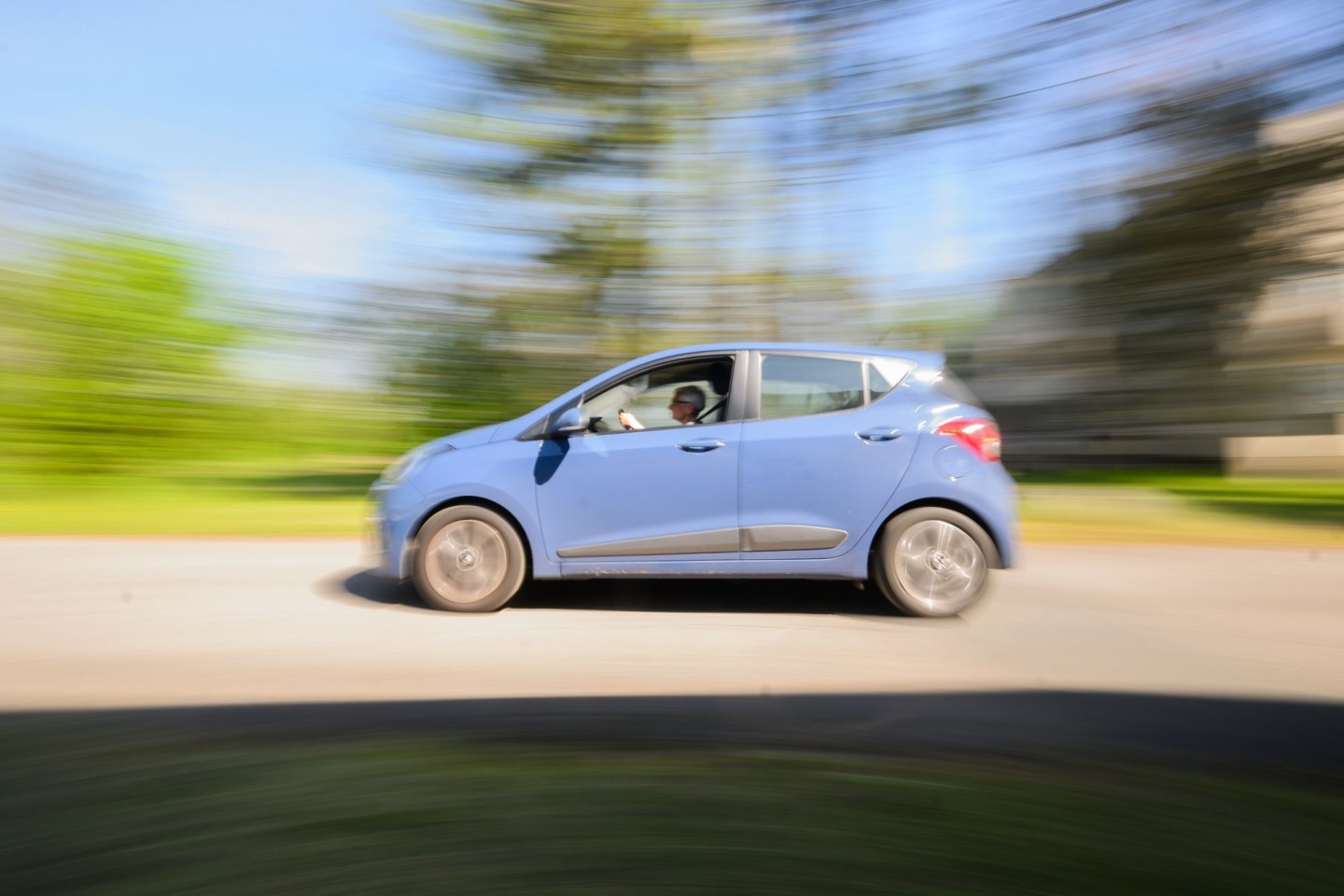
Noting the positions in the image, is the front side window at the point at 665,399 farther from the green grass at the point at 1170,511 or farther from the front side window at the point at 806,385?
the green grass at the point at 1170,511

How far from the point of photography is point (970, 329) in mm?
16797

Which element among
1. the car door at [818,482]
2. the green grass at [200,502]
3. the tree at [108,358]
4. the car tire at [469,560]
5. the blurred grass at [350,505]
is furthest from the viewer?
the tree at [108,358]

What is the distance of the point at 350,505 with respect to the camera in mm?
16266

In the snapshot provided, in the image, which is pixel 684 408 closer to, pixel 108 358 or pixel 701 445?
pixel 701 445

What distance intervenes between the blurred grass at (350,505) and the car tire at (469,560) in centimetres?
549

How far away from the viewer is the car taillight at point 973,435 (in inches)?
259

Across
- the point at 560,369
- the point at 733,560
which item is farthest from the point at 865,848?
the point at 560,369

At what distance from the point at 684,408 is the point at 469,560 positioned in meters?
1.58

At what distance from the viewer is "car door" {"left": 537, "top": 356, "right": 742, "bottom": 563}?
21.5 ft

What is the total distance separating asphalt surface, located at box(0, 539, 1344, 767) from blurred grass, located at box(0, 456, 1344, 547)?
13.2 ft

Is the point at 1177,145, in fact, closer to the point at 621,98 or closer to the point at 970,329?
the point at 970,329

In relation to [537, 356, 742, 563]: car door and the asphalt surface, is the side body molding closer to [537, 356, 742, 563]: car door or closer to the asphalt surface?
[537, 356, 742, 563]: car door

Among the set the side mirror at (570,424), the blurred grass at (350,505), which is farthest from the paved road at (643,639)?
the blurred grass at (350,505)

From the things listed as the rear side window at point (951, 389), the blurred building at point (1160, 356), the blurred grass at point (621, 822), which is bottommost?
the blurred grass at point (621, 822)
